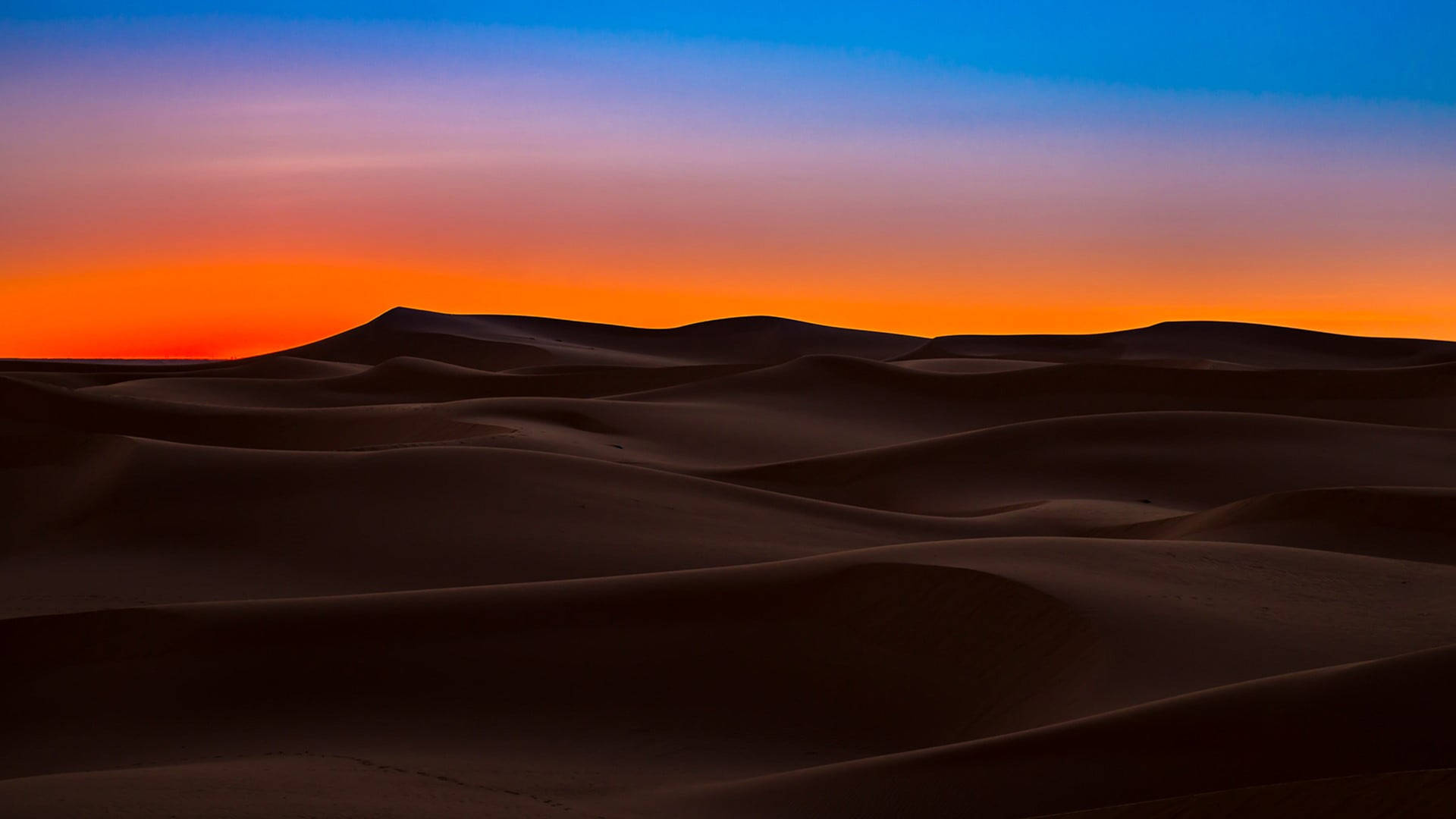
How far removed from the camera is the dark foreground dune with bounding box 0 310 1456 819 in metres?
4.65

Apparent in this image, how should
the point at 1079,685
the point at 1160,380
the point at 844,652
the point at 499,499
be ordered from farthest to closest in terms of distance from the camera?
the point at 1160,380 → the point at 499,499 → the point at 844,652 → the point at 1079,685

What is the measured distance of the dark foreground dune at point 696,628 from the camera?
465 centimetres

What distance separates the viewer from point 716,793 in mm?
4945

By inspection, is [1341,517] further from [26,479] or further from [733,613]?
[26,479]

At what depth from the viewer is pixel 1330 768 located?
4.54m

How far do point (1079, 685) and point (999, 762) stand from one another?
179 cm

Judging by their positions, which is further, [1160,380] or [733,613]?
[1160,380]

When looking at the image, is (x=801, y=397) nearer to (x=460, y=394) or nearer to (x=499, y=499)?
(x=460, y=394)

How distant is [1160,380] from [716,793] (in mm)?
21598

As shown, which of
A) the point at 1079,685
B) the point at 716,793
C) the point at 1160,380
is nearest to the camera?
the point at 716,793

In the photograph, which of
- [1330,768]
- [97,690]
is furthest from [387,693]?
[1330,768]

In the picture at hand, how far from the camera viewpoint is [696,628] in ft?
24.2

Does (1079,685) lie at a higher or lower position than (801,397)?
lower

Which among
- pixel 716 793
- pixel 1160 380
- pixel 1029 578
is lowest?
pixel 716 793
